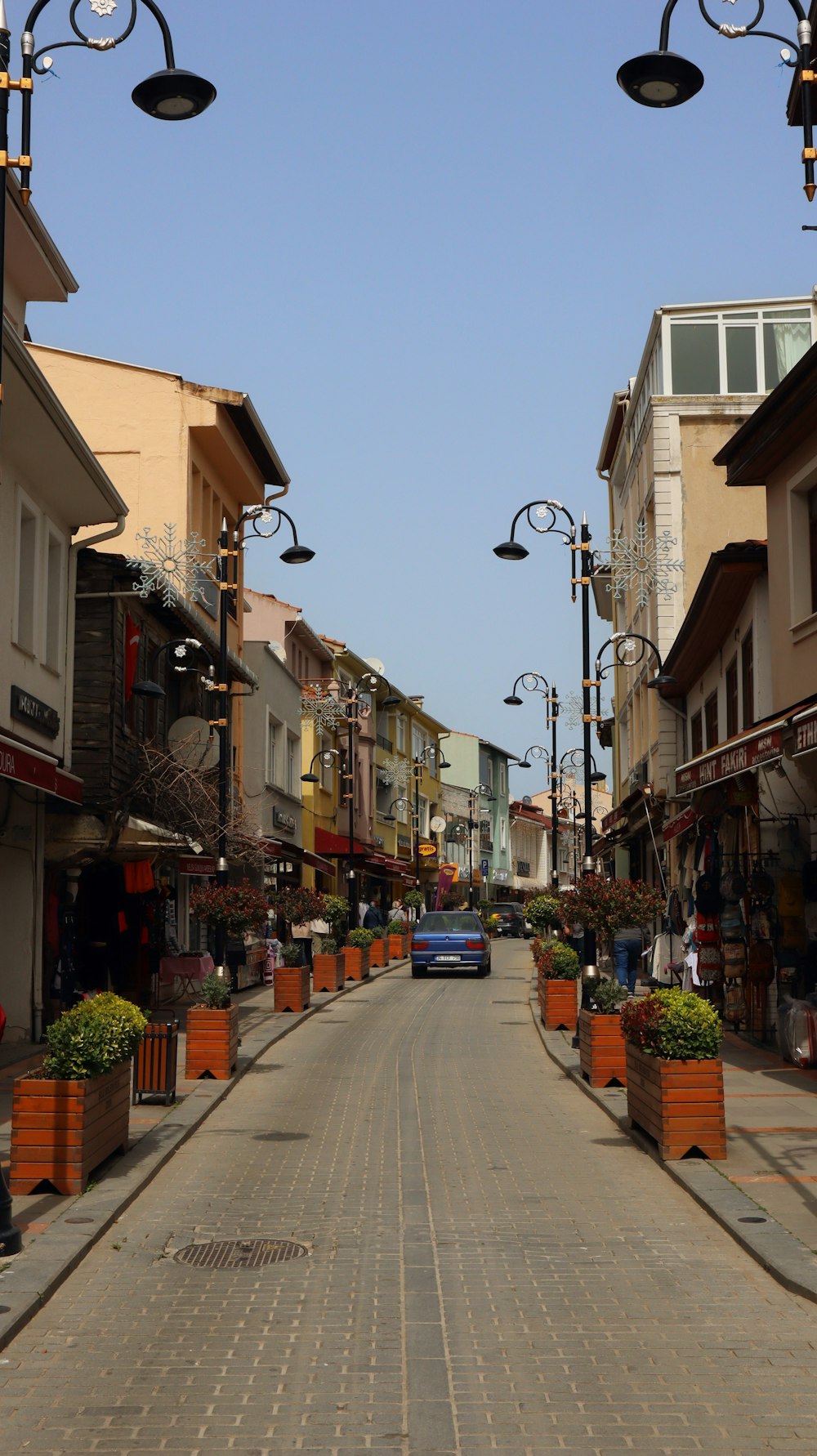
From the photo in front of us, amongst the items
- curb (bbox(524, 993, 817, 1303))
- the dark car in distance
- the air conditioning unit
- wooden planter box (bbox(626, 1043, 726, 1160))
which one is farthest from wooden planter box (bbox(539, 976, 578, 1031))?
the dark car in distance

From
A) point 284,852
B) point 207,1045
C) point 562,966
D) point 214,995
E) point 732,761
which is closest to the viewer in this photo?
point 732,761

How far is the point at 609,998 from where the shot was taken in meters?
15.8

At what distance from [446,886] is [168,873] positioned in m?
38.8

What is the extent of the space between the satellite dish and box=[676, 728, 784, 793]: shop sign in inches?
357

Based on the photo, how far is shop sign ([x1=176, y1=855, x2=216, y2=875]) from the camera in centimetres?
2408

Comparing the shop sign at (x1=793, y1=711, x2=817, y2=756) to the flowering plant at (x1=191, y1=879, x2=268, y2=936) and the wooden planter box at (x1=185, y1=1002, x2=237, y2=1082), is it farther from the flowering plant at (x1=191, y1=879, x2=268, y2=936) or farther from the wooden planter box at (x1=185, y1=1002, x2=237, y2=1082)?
the flowering plant at (x1=191, y1=879, x2=268, y2=936)

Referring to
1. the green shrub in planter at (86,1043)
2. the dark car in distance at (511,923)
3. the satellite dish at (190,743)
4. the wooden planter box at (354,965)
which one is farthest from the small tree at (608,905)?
the dark car in distance at (511,923)

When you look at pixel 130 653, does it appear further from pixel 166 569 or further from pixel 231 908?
pixel 231 908

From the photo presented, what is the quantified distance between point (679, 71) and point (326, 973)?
2413 centimetres

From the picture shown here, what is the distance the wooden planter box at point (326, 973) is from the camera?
99.7ft

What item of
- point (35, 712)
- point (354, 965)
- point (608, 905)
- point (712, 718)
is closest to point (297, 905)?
point (354, 965)

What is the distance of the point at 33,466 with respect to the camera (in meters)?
17.9

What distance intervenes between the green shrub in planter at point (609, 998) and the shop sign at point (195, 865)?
9512mm

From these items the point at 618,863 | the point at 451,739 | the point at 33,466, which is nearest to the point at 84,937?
the point at 33,466
